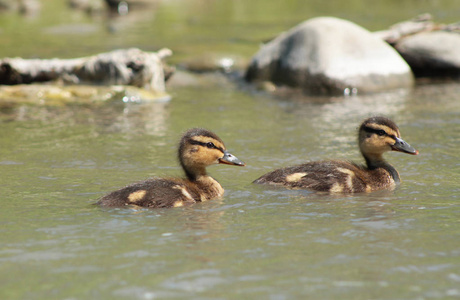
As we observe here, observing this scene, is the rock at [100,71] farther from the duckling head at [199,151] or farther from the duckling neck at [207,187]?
the duckling neck at [207,187]

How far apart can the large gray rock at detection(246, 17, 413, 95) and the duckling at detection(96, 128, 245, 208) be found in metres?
8.34

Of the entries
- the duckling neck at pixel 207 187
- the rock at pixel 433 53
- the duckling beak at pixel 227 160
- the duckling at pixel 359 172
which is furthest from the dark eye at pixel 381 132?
the rock at pixel 433 53

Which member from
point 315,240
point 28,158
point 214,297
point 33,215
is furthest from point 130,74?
point 214,297

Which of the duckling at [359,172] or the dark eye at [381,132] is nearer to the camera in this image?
the duckling at [359,172]

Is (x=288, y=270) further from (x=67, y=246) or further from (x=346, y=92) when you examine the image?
(x=346, y=92)

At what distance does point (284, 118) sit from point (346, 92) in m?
3.22

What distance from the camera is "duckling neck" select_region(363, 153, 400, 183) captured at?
8.67 m

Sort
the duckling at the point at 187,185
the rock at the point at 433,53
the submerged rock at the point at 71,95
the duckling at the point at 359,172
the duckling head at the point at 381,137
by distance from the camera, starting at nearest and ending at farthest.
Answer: the duckling at the point at 187,185 → the duckling at the point at 359,172 → the duckling head at the point at 381,137 → the submerged rock at the point at 71,95 → the rock at the point at 433,53

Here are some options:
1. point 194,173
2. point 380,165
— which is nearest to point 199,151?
point 194,173

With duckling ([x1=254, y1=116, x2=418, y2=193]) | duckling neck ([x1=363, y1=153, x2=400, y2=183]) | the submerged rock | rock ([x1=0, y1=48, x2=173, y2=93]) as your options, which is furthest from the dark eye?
rock ([x1=0, y1=48, x2=173, y2=93])

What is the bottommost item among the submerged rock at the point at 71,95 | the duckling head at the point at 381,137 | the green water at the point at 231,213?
the green water at the point at 231,213

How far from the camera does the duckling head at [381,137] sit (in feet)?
28.9

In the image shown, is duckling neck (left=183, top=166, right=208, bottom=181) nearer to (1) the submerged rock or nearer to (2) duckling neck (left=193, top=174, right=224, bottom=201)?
(2) duckling neck (left=193, top=174, right=224, bottom=201)

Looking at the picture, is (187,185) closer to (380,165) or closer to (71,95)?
(380,165)
